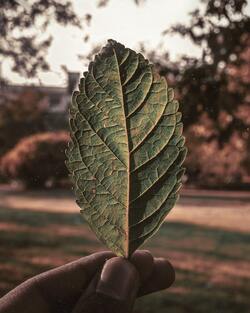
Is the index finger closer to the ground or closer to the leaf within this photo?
the leaf

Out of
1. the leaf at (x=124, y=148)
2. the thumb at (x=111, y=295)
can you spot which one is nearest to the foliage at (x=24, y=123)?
the thumb at (x=111, y=295)

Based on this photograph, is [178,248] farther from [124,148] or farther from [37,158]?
[37,158]

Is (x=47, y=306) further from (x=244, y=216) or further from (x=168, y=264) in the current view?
(x=244, y=216)

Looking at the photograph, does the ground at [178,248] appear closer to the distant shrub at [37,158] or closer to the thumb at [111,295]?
the distant shrub at [37,158]

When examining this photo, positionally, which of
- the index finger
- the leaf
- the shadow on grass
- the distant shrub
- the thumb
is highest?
the leaf

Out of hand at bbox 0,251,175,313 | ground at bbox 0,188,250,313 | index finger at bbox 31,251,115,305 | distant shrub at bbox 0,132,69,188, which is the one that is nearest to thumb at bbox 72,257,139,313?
hand at bbox 0,251,175,313

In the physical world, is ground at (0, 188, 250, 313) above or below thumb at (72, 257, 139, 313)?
below

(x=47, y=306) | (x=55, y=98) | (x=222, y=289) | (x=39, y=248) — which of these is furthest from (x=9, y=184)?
(x=47, y=306)

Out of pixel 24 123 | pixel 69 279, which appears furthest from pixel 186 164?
pixel 24 123
